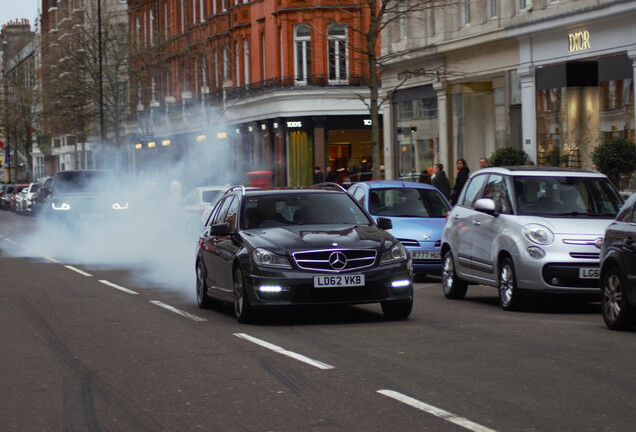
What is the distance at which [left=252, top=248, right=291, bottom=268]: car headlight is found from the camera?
506 inches

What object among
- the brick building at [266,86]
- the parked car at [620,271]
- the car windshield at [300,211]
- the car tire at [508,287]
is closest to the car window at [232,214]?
the car windshield at [300,211]

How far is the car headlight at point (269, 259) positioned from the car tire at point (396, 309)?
48.8 inches

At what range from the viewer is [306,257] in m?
12.8

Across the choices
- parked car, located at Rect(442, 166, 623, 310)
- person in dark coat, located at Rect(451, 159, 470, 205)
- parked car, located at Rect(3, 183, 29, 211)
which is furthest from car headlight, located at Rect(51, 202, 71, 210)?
parked car, located at Rect(3, 183, 29, 211)

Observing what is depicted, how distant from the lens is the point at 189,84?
220 ft

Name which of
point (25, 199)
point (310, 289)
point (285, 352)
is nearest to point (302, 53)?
point (25, 199)

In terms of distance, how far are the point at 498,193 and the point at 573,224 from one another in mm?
1471

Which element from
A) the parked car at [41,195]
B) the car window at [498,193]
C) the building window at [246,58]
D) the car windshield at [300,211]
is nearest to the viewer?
the car windshield at [300,211]

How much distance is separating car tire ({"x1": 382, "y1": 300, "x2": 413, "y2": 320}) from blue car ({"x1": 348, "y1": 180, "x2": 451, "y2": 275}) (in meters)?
6.35

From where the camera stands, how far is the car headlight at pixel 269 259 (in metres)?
12.8

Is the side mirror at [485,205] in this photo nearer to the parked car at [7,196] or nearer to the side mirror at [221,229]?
the side mirror at [221,229]

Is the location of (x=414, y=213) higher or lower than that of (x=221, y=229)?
lower

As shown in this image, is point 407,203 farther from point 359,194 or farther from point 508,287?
point 508,287

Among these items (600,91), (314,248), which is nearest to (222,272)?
(314,248)
